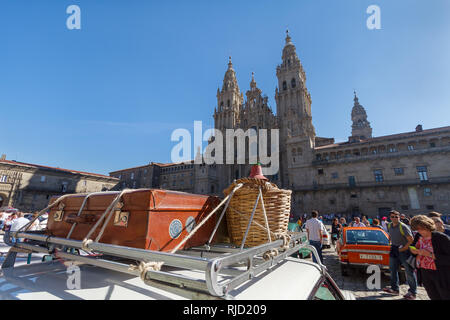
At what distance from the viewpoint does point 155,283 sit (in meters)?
0.96

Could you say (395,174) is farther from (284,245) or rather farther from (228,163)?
(284,245)

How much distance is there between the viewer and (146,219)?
1.47 meters

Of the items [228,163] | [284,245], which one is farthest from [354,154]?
[284,245]

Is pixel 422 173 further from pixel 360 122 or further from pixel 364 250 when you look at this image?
pixel 360 122

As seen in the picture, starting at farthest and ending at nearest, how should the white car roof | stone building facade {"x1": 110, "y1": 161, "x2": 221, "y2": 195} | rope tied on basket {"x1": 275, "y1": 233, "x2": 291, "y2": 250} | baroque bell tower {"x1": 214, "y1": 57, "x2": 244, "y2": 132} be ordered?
baroque bell tower {"x1": 214, "y1": 57, "x2": 244, "y2": 132}
stone building facade {"x1": 110, "y1": 161, "x2": 221, "y2": 195}
rope tied on basket {"x1": 275, "y1": 233, "x2": 291, "y2": 250}
the white car roof

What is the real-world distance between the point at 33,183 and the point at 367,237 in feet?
153

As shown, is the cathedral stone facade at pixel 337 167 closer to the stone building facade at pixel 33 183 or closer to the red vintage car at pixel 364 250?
the stone building facade at pixel 33 183

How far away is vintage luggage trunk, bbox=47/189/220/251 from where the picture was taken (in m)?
1.50

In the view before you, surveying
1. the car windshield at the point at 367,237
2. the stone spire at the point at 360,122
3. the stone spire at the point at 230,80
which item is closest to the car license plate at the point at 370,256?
the car windshield at the point at 367,237

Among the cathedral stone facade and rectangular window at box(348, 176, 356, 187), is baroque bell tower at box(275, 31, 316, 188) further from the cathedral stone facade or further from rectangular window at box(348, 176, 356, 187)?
rectangular window at box(348, 176, 356, 187)

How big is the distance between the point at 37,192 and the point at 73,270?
4506 cm

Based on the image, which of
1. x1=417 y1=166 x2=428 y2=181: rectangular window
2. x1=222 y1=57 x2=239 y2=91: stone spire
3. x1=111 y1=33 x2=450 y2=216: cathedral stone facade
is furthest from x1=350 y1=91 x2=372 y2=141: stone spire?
x1=222 y1=57 x2=239 y2=91: stone spire

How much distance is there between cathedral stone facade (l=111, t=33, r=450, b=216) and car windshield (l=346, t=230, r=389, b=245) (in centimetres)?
2406
